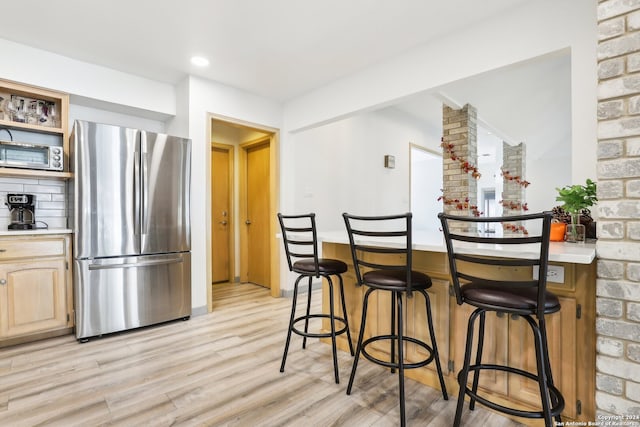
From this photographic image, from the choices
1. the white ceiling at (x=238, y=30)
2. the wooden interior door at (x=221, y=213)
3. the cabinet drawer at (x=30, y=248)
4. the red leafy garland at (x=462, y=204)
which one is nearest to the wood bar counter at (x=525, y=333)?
the white ceiling at (x=238, y=30)

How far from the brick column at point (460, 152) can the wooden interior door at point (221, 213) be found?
3.16 metres

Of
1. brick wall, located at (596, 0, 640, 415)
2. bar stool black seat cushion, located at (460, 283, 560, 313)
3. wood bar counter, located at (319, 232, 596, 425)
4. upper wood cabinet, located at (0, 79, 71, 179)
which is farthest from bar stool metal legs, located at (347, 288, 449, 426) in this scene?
upper wood cabinet, located at (0, 79, 71, 179)

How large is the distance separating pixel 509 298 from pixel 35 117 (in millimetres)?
4105

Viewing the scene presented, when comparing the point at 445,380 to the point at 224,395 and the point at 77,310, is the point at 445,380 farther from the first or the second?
the point at 77,310

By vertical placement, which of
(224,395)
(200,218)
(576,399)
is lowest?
(224,395)

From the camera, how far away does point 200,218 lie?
358 cm

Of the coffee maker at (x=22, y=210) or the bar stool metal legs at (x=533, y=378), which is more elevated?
the coffee maker at (x=22, y=210)

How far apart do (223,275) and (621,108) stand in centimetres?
480

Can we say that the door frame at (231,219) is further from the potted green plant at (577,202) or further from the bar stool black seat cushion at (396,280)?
the potted green plant at (577,202)

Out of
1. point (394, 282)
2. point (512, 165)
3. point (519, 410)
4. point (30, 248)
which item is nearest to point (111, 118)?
point (30, 248)

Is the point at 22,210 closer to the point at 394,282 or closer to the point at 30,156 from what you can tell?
the point at 30,156

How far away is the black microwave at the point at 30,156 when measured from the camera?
2812 mm

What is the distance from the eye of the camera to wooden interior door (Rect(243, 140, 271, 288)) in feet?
15.3

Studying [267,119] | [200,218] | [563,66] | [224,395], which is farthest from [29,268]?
[563,66]
